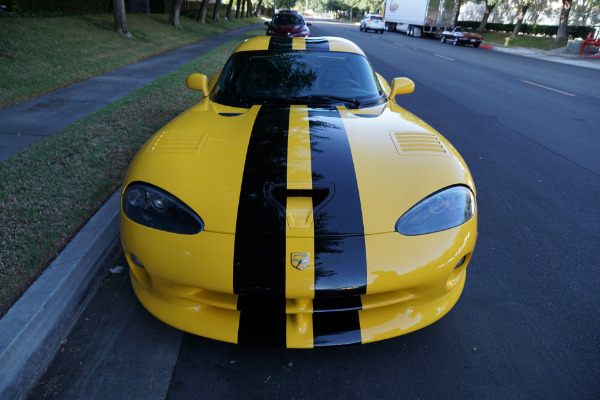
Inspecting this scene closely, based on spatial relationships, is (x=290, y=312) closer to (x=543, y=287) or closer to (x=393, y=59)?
(x=543, y=287)

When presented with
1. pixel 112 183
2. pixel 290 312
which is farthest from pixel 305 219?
pixel 112 183

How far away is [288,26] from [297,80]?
13.3 m

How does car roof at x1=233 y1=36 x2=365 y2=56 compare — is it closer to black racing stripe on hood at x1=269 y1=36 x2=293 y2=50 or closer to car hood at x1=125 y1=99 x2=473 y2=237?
black racing stripe on hood at x1=269 y1=36 x2=293 y2=50

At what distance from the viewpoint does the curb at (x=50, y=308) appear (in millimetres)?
1904

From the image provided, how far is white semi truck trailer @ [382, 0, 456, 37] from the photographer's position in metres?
29.4

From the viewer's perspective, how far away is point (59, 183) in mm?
3615

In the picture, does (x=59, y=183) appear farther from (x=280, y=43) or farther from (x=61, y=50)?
(x=61, y=50)

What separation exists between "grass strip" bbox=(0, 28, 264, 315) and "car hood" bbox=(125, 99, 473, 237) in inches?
37.1

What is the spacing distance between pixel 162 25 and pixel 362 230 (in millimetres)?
20585

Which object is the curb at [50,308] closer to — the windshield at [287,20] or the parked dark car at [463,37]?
the windshield at [287,20]

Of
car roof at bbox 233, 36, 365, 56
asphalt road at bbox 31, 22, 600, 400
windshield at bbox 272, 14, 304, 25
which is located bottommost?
asphalt road at bbox 31, 22, 600, 400

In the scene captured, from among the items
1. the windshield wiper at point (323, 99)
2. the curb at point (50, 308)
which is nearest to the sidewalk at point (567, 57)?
the windshield wiper at point (323, 99)

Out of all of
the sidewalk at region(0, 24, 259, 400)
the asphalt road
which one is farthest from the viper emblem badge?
the sidewalk at region(0, 24, 259, 400)

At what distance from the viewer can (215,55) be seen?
12.8m
